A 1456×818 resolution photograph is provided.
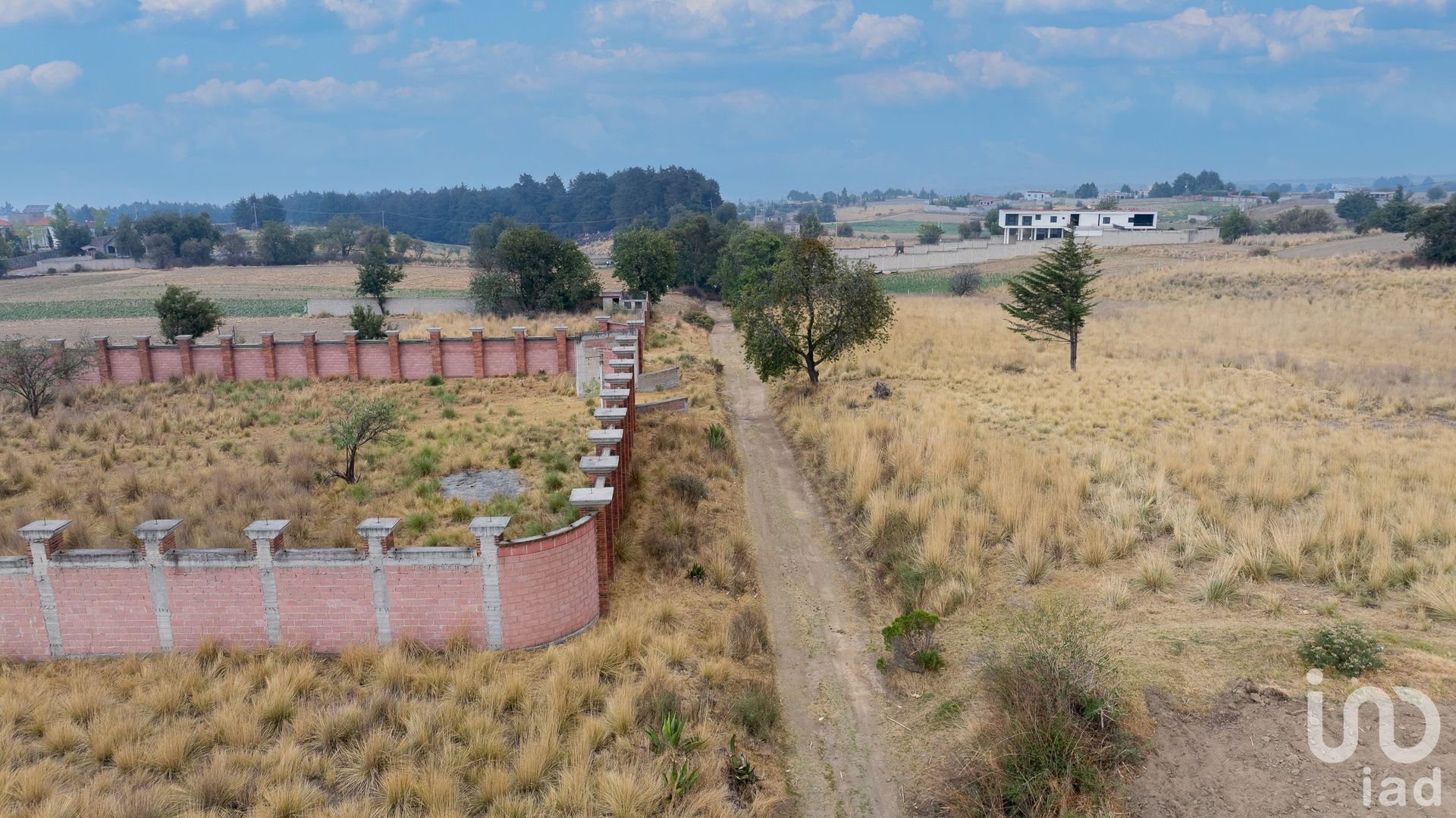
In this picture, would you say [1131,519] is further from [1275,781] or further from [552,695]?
[552,695]

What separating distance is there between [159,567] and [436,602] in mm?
3188

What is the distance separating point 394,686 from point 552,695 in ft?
6.17

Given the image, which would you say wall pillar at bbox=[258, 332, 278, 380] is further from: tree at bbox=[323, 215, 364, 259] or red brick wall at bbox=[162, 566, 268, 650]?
tree at bbox=[323, 215, 364, 259]

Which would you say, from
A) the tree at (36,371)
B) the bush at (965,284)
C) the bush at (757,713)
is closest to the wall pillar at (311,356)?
the tree at (36,371)

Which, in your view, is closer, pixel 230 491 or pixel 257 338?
pixel 230 491

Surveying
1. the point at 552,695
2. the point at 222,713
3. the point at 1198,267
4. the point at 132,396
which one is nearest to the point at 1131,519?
the point at 552,695

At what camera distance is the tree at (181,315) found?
32.8m

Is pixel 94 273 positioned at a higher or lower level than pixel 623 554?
higher

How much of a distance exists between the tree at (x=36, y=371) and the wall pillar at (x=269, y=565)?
61.3 ft

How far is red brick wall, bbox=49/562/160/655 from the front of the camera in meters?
9.91

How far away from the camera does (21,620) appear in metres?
9.98

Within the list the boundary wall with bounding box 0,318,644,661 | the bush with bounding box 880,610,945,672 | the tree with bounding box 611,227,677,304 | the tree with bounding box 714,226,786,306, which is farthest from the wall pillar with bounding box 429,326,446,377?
the tree with bounding box 714,226,786,306

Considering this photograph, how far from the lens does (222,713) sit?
8.66m

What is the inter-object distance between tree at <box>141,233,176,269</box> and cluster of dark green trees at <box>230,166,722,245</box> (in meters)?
53.4
